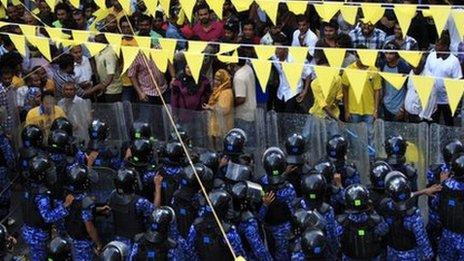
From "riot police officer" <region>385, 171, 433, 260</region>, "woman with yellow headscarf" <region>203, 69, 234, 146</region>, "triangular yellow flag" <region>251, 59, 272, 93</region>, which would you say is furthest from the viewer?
"woman with yellow headscarf" <region>203, 69, 234, 146</region>

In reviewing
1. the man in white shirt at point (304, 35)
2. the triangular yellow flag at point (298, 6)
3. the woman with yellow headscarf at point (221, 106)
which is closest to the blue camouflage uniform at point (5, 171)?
the woman with yellow headscarf at point (221, 106)

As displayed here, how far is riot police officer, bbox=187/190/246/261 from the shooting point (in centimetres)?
755

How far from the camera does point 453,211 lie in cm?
785

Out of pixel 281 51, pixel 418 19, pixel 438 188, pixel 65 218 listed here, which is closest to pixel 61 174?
pixel 65 218

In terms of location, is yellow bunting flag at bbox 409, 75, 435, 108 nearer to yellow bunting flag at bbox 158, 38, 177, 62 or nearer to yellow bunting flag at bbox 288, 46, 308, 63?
yellow bunting flag at bbox 288, 46, 308, 63

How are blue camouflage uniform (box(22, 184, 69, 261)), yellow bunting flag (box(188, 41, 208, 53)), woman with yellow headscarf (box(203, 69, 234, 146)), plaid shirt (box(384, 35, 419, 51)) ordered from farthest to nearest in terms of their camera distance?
plaid shirt (box(384, 35, 419, 51)) < woman with yellow headscarf (box(203, 69, 234, 146)) < yellow bunting flag (box(188, 41, 208, 53)) < blue camouflage uniform (box(22, 184, 69, 261))

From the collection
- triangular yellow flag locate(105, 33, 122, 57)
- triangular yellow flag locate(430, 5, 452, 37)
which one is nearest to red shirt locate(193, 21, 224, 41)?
triangular yellow flag locate(105, 33, 122, 57)

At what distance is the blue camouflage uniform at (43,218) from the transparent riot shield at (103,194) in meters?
0.44

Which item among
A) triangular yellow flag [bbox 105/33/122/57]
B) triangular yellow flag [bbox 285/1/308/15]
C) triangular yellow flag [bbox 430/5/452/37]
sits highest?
triangular yellow flag [bbox 285/1/308/15]

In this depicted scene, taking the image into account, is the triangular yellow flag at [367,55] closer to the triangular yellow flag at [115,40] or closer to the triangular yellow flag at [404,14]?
the triangular yellow flag at [404,14]

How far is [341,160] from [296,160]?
1.60ft

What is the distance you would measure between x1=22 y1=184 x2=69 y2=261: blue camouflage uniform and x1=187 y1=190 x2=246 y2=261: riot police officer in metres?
1.61

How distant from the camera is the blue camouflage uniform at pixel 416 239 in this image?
298 inches

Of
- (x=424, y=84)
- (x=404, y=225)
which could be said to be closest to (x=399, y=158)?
(x=424, y=84)
